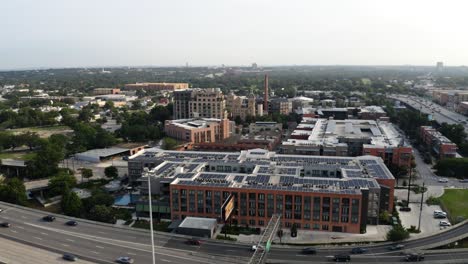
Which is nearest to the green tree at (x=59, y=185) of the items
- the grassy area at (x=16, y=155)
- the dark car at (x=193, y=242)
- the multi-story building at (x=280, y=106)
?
the dark car at (x=193, y=242)

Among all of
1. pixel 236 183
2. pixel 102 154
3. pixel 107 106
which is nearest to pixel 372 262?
pixel 236 183

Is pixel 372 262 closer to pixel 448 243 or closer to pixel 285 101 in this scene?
pixel 448 243

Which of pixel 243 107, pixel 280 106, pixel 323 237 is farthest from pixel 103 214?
pixel 280 106

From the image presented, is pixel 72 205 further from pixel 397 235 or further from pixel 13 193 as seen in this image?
pixel 397 235

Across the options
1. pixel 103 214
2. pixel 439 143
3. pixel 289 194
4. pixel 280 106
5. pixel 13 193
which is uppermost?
pixel 280 106

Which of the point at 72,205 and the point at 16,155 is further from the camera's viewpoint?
the point at 16,155

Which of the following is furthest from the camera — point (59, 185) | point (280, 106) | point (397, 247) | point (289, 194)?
point (280, 106)
